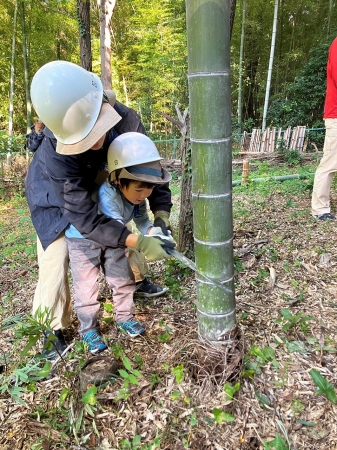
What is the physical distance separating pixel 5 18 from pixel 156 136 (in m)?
7.59

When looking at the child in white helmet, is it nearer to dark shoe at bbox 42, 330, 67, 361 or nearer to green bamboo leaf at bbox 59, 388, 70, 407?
Answer: dark shoe at bbox 42, 330, 67, 361

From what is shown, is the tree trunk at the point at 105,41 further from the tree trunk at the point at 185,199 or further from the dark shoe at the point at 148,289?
the dark shoe at the point at 148,289

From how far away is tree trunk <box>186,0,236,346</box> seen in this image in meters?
1.20

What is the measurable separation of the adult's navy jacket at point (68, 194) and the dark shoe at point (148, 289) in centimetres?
76

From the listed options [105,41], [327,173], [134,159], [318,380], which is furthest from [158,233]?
Answer: [105,41]

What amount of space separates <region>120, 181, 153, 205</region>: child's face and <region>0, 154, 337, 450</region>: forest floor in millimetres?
830

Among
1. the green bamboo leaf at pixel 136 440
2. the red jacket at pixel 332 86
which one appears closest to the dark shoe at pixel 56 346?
the green bamboo leaf at pixel 136 440

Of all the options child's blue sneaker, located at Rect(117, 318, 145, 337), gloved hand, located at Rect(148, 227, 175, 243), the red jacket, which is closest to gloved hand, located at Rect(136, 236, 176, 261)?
gloved hand, located at Rect(148, 227, 175, 243)

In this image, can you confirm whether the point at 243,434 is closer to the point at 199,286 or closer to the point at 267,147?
the point at 199,286

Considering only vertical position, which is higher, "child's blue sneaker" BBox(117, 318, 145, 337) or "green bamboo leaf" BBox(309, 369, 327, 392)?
"green bamboo leaf" BBox(309, 369, 327, 392)

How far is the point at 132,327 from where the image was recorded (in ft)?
6.62

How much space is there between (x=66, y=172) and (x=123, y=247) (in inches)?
20.1

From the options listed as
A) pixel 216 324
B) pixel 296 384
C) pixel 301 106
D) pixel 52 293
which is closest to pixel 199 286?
pixel 216 324

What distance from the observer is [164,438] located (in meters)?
1.42
